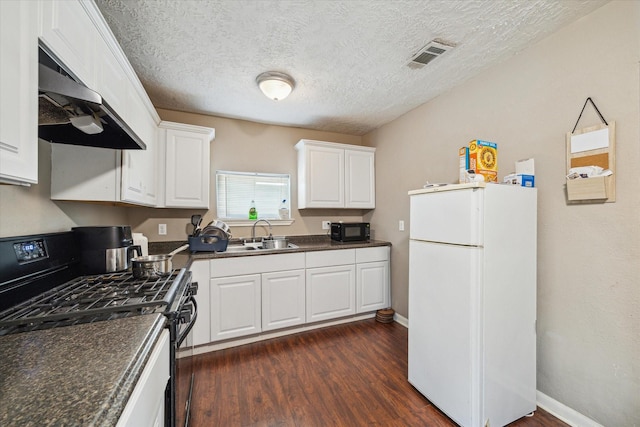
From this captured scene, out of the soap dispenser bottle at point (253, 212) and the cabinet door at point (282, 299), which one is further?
the soap dispenser bottle at point (253, 212)

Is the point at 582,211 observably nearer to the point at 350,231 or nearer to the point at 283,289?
the point at 350,231

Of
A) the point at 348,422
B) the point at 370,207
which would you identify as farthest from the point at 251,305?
the point at 370,207

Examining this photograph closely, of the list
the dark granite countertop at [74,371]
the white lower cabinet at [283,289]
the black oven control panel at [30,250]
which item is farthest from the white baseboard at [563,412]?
the black oven control panel at [30,250]

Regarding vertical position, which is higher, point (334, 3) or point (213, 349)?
point (334, 3)

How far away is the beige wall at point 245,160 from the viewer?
2741mm

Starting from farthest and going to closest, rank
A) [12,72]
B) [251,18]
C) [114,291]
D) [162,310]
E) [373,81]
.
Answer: [373,81] < [251,18] < [114,291] < [162,310] < [12,72]

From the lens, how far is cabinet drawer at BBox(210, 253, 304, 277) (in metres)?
2.29

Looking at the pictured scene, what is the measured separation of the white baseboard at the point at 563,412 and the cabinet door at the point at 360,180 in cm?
235

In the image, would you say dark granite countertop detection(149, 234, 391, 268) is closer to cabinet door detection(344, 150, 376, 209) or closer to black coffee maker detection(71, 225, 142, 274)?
black coffee maker detection(71, 225, 142, 274)

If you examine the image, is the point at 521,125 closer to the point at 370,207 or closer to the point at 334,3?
the point at 334,3

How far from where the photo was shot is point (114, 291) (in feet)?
3.87

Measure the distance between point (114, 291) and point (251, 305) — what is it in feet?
4.48

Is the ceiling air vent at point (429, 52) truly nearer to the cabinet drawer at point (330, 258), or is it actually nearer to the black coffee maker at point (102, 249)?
the cabinet drawer at point (330, 258)

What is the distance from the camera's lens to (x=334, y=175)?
3.23 metres
